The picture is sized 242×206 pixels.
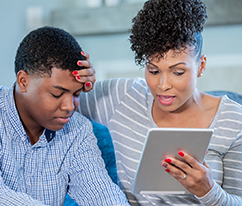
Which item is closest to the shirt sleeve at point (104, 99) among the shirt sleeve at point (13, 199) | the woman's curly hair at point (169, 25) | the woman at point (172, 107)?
the woman at point (172, 107)

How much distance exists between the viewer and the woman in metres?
1.17

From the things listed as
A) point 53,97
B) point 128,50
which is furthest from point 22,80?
point 128,50

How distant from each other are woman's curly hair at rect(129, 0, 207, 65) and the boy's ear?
0.42m

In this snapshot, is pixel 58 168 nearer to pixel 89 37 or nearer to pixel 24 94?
pixel 24 94

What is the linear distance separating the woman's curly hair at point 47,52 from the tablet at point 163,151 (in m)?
0.38

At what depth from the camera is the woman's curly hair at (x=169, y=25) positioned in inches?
46.2

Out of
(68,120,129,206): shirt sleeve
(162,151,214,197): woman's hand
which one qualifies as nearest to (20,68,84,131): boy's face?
(68,120,129,206): shirt sleeve

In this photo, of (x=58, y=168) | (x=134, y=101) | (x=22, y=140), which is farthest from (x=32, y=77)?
(x=134, y=101)

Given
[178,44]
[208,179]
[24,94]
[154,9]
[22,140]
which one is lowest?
Answer: [208,179]

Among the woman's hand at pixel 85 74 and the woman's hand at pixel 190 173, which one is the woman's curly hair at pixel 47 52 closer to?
the woman's hand at pixel 85 74

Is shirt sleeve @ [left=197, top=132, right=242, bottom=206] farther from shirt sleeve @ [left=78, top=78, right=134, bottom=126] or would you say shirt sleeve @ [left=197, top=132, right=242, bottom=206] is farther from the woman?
shirt sleeve @ [left=78, top=78, right=134, bottom=126]

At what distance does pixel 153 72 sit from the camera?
1.24 metres

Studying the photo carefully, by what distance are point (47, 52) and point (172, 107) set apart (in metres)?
0.49

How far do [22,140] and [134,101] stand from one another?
19.5 inches
